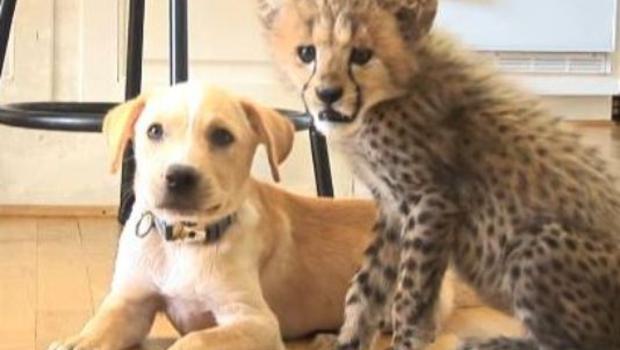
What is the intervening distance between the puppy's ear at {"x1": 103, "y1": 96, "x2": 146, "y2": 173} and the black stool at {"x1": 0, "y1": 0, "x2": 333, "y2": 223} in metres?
0.21

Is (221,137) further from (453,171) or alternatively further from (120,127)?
(453,171)

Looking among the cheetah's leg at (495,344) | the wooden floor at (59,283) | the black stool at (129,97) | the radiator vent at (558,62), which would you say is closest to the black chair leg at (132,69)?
the black stool at (129,97)

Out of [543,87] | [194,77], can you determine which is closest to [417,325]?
[194,77]

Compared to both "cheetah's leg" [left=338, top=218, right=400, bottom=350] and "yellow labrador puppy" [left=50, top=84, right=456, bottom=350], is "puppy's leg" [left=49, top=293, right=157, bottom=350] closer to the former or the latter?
"yellow labrador puppy" [left=50, top=84, right=456, bottom=350]

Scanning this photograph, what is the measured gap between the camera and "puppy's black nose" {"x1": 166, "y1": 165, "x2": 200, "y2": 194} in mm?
1494

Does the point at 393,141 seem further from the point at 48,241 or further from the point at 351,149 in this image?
the point at 48,241

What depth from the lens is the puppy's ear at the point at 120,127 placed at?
1581 millimetres

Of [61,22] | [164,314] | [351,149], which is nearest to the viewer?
[351,149]

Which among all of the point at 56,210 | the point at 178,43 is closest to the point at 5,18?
the point at 178,43

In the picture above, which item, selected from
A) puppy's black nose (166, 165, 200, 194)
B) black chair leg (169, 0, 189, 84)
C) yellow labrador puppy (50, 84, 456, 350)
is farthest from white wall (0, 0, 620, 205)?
puppy's black nose (166, 165, 200, 194)

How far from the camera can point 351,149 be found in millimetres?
1555

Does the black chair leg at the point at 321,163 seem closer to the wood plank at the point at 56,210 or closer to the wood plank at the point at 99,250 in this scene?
the wood plank at the point at 99,250

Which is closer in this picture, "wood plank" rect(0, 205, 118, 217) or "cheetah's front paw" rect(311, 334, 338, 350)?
"cheetah's front paw" rect(311, 334, 338, 350)

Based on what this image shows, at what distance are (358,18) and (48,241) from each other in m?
1.09
